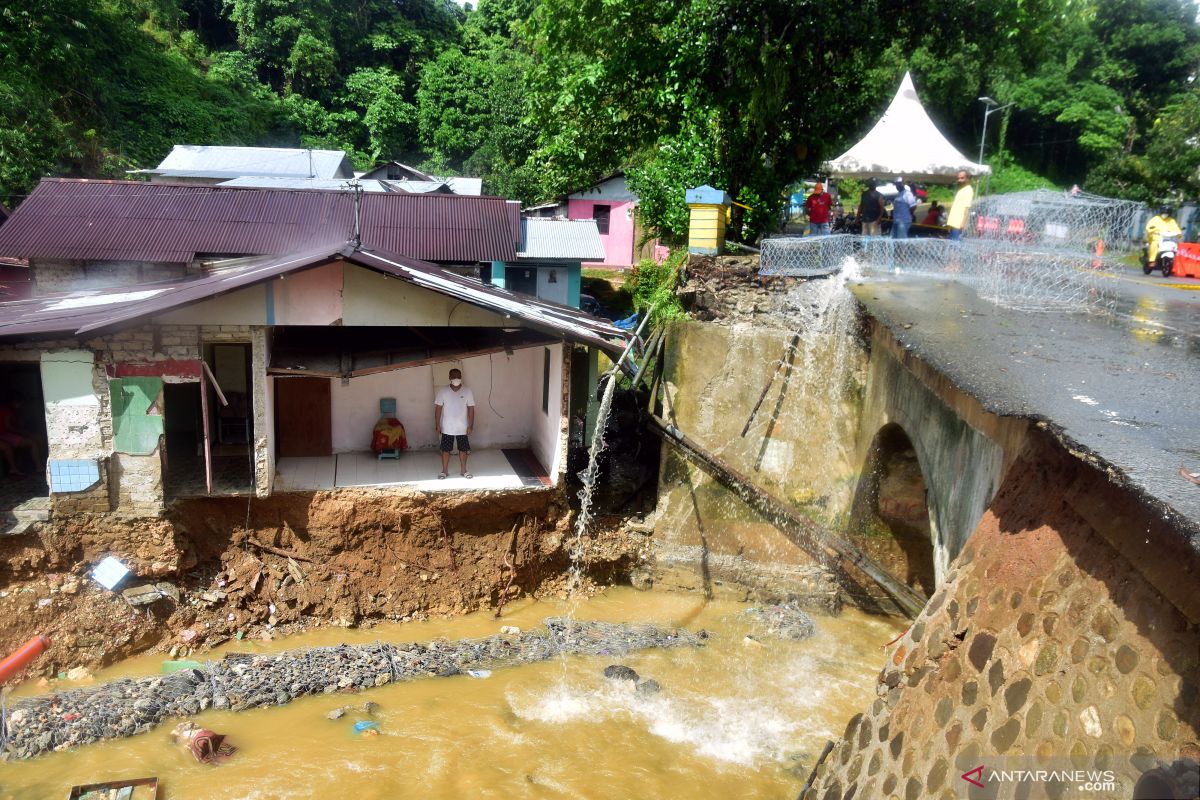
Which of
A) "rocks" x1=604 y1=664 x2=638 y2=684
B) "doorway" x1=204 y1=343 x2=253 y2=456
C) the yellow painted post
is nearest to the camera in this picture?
"rocks" x1=604 y1=664 x2=638 y2=684

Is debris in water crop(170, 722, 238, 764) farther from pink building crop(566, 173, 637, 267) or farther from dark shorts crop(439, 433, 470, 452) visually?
pink building crop(566, 173, 637, 267)

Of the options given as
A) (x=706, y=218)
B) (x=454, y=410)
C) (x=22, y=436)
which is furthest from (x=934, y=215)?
(x=22, y=436)

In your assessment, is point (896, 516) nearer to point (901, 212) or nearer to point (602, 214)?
point (901, 212)

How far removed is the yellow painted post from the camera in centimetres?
1227

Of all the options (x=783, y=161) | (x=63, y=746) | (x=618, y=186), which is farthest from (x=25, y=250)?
(x=618, y=186)

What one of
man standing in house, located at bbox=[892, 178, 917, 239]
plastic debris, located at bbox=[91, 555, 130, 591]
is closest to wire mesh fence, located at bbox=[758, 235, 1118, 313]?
man standing in house, located at bbox=[892, 178, 917, 239]

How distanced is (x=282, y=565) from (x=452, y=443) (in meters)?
2.69

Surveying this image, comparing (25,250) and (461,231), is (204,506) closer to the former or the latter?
(25,250)

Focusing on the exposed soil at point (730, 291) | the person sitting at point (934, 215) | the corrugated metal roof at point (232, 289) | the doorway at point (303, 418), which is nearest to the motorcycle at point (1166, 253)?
the person sitting at point (934, 215)

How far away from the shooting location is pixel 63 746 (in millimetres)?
7758

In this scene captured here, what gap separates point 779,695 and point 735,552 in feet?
8.49

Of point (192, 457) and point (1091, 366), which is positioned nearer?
point (1091, 366)

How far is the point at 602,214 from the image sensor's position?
2862 centimetres

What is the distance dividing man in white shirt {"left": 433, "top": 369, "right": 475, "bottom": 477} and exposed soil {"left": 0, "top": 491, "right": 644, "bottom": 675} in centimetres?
72
